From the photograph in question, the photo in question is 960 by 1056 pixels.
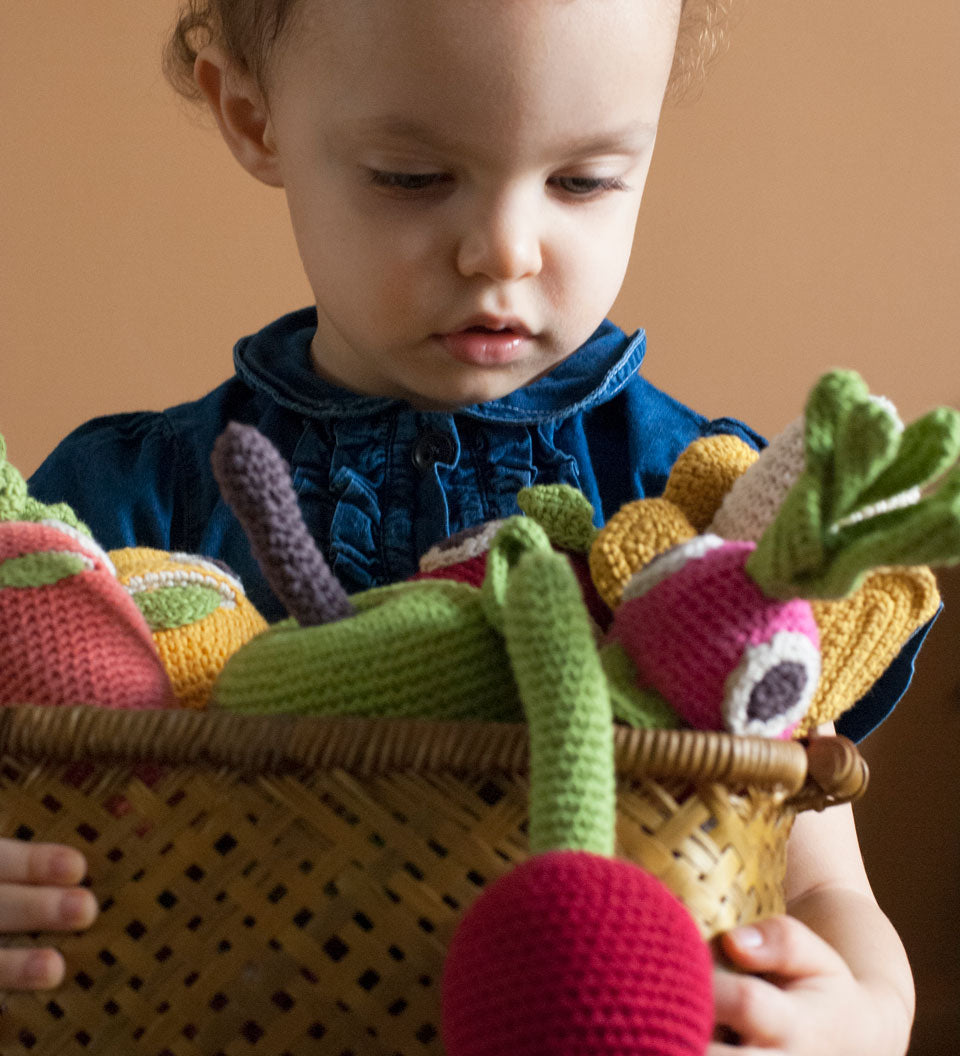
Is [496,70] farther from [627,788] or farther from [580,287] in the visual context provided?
[627,788]

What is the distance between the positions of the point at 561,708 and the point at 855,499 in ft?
0.38

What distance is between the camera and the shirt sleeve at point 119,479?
80 centimetres

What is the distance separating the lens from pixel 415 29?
58 centimetres

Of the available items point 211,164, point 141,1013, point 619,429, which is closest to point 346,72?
point 619,429

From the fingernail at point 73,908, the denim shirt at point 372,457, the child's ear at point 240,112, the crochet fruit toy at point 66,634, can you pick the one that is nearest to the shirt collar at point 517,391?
the denim shirt at point 372,457

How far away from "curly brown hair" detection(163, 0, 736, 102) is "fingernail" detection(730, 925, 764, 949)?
55 centimetres

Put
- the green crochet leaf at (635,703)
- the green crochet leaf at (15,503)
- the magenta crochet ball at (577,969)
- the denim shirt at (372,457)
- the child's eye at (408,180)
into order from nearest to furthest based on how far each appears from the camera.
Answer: the magenta crochet ball at (577,969)
the green crochet leaf at (635,703)
the green crochet leaf at (15,503)
the child's eye at (408,180)
the denim shirt at (372,457)

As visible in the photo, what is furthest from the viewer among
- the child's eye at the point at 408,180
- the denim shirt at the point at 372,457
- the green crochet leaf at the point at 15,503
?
the denim shirt at the point at 372,457

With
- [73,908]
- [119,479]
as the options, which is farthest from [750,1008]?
[119,479]

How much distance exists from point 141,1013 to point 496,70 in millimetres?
450

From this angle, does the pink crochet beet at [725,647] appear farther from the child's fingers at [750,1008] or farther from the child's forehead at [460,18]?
the child's forehead at [460,18]

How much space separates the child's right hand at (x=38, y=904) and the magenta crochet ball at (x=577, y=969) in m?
0.14

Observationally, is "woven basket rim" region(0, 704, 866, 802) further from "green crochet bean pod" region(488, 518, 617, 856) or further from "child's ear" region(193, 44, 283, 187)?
"child's ear" region(193, 44, 283, 187)

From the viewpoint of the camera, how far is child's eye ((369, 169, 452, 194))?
2.02 feet
